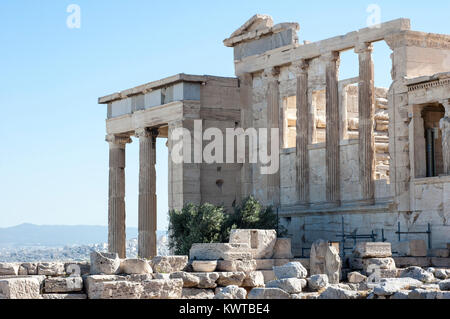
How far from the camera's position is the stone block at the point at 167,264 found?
60.8ft

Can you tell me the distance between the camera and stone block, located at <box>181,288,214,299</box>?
56.3 ft

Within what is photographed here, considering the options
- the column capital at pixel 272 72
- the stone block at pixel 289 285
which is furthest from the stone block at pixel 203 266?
the column capital at pixel 272 72

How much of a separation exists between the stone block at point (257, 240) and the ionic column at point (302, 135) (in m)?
6.41

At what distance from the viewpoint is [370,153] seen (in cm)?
2616

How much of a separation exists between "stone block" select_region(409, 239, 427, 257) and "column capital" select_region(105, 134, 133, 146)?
13.2 metres

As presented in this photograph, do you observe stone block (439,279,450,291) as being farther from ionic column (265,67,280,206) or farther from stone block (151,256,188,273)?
ionic column (265,67,280,206)

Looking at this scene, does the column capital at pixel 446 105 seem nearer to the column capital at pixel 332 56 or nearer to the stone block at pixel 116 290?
the column capital at pixel 332 56

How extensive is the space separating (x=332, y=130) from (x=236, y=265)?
8.98m

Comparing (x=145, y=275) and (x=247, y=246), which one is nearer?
(x=145, y=275)

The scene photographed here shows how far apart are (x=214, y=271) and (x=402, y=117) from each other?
26.7 ft

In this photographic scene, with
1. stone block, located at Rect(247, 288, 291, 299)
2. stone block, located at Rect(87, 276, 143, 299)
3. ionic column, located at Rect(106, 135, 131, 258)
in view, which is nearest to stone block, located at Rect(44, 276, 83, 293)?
stone block, located at Rect(87, 276, 143, 299)
